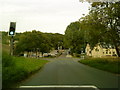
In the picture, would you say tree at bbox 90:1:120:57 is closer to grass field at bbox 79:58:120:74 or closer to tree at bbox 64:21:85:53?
grass field at bbox 79:58:120:74

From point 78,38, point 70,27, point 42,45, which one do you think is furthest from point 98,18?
point 70,27

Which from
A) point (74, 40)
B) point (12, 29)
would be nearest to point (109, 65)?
point (12, 29)

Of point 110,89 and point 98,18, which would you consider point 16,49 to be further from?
point 110,89

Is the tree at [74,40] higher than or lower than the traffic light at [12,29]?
higher

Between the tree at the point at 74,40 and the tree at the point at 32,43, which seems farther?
the tree at the point at 74,40

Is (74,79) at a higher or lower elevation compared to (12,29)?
lower

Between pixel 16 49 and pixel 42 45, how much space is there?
10.0 m

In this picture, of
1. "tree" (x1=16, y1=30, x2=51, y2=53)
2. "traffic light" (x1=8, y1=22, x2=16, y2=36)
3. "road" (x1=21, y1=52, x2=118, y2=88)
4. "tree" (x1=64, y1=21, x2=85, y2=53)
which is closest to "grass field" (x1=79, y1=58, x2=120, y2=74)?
"road" (x1=21, y1=52, x2=118, y2=88)

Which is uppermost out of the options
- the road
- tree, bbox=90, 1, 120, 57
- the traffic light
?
tree, bbox=90, 1, 120, 57

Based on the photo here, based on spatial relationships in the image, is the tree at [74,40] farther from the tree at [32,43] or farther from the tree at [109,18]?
the tree at [109,18]

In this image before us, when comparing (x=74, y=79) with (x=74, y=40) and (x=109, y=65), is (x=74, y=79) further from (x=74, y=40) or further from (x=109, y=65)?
(x=74, y=40)

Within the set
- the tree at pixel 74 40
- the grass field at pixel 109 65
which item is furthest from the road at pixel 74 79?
the tree at pixel 74 40

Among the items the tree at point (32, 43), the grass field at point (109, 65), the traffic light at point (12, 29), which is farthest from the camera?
the tree at point (32, 43)

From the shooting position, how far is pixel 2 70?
10.0 m
